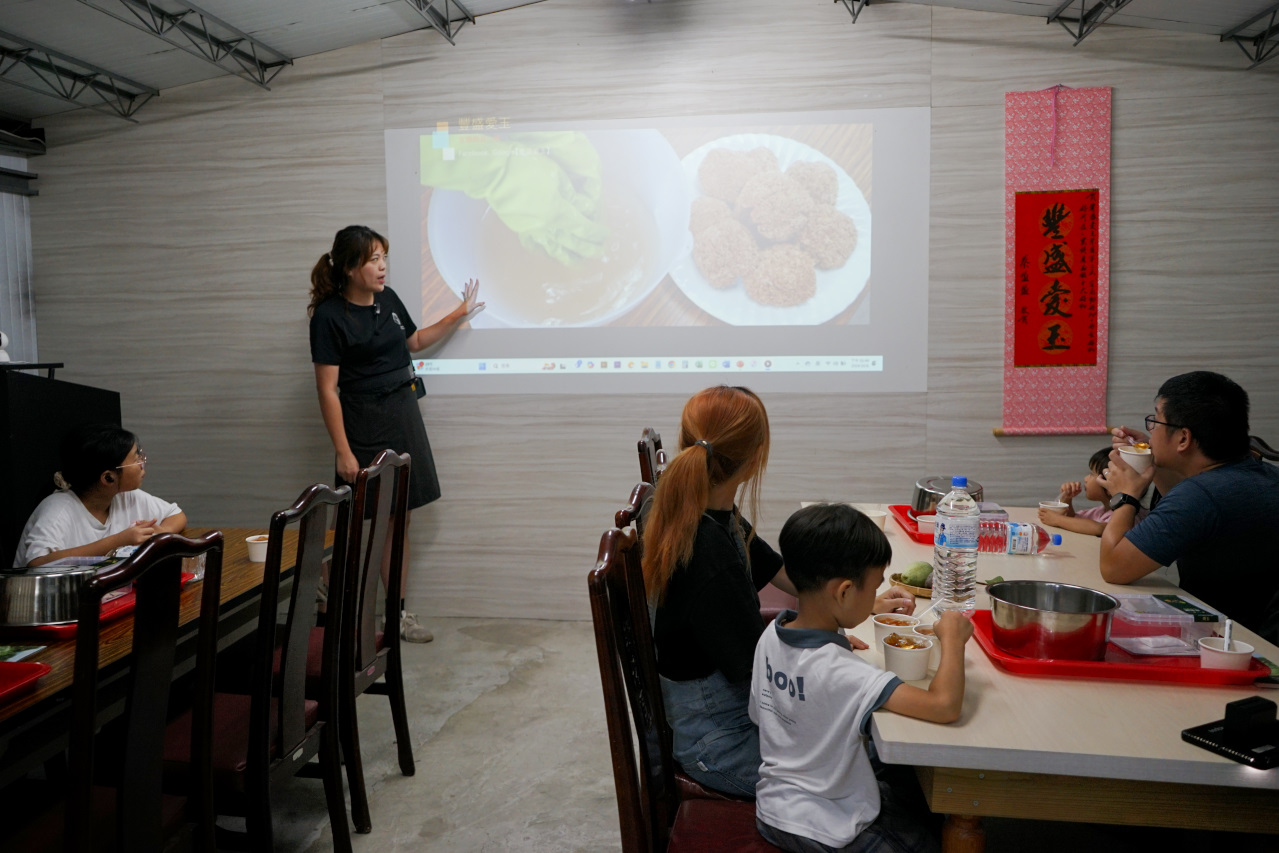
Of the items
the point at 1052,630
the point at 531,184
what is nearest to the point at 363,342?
the point at 531,184

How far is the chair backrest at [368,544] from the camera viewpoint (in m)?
2.15

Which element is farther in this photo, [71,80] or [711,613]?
[71,80]

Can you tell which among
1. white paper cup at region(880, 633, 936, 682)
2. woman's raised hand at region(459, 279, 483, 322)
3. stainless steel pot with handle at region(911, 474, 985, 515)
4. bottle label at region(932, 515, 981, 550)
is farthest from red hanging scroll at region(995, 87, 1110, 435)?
white paper cup at region(880, 633, 936, 682)

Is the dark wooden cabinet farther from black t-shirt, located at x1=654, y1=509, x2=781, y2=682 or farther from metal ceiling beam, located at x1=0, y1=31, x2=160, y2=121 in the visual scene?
black t-shirt, located at x1=654, y1=509, x2=781, y2=682

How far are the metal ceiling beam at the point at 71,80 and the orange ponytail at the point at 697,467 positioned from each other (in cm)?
326

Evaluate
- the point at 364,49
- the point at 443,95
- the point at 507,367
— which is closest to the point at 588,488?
the point at 507,367

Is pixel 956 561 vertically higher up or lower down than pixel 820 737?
higher up

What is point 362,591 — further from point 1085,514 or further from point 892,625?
point 1085,514

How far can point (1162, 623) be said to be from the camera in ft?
5.39

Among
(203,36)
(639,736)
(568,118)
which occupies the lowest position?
(639,736)

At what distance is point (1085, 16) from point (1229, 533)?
2.50m

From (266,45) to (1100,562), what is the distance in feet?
12.3

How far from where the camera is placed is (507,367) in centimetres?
400

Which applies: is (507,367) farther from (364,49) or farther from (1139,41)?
(1139,41)
